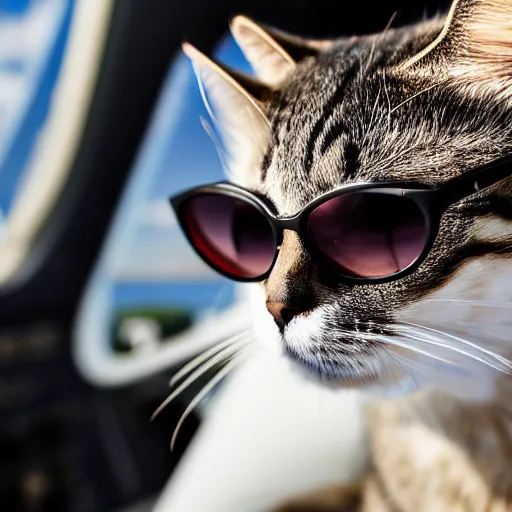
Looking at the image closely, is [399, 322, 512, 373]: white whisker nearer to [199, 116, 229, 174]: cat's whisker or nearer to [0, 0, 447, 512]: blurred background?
[199, 116, 229, 174]: cat's whisker

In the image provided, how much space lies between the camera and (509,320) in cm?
25

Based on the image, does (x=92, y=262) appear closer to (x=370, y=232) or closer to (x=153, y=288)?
(x=153, y=288)

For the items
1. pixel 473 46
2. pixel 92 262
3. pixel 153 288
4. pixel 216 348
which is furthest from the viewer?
pixel 92 262

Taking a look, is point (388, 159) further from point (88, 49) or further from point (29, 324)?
point (29, 324)

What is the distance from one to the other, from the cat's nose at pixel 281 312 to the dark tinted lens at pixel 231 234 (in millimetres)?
18

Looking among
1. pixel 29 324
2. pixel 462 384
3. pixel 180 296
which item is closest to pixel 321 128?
pixel 462 384

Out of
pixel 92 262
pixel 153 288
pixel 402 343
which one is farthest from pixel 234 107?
pixel 92 262

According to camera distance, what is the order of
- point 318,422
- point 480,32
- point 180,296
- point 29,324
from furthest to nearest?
point 29,324 < point 180,296 < point 318,422 < point 480,32

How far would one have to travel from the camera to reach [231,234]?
0.99 ft

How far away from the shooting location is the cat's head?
23 cm

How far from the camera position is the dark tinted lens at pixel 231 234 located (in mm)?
279

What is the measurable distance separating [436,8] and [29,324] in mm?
918

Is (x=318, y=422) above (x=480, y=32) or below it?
below

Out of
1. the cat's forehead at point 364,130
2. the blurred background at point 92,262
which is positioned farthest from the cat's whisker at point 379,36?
the blurred background at point 92,262
